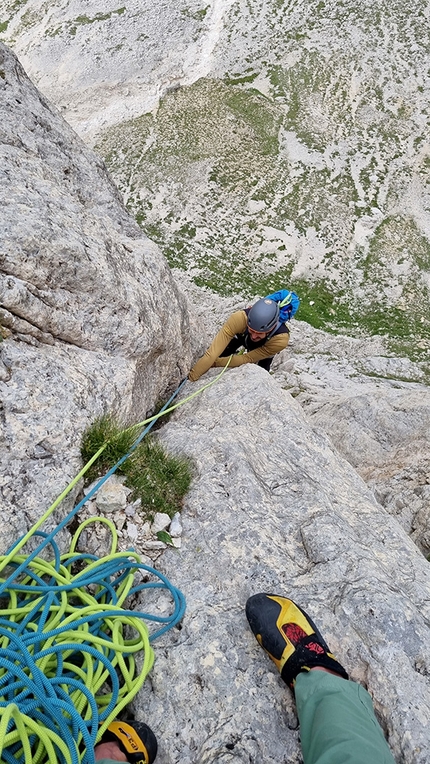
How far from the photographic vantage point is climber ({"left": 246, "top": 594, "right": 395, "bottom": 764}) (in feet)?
11.1

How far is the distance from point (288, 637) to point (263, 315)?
655 centimetres

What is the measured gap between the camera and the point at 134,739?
3650 mm

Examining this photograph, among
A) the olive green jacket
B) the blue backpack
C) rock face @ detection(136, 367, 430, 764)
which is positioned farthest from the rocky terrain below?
the blue backpack

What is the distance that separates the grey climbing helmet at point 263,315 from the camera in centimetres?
950

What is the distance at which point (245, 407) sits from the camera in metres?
7.62

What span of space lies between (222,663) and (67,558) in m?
1.82

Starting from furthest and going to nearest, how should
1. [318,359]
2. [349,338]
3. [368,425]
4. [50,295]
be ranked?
[349,338]
[318,359]
[368,425]
[50,295]

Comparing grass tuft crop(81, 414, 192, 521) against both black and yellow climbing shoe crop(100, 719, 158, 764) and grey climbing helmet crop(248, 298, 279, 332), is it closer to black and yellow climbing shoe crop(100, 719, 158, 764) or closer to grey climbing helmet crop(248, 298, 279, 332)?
black and yellow climbing shoe crop(100, 719, 158, 764)

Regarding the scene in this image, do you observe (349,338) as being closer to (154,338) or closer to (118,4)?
(154,338)

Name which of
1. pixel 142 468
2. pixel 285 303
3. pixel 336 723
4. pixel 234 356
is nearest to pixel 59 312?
pixel 142 468

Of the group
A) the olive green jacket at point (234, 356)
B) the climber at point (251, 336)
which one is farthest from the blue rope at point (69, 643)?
the climber at point (251, 336)

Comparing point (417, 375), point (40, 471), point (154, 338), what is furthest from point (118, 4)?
point (40, 471)

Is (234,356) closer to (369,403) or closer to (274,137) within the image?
(369,403)

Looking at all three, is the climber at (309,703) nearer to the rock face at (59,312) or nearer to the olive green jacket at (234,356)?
the rock face at (59,312)
